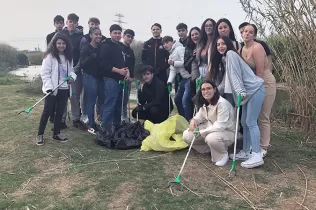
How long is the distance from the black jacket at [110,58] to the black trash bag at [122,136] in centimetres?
84

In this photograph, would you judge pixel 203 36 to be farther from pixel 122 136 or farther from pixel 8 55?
pixel 8 55

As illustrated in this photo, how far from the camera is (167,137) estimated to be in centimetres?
466

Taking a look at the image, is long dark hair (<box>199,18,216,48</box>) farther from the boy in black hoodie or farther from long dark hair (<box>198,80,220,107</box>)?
the boy in black hoodie

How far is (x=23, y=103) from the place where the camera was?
335 inches

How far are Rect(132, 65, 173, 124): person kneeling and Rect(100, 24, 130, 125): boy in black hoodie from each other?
1.19 feet

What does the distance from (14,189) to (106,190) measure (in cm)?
93

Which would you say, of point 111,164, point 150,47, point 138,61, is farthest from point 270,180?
point 138,61

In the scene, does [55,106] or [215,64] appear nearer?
[215,64]

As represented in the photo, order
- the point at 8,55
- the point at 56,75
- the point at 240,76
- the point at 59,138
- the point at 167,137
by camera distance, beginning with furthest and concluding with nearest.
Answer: the point at 8,55 → the point at 59,138 → the point at 56,75 → the point at 167,137 → the point at 240,76

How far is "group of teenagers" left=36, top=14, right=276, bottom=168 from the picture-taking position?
3.99 meters

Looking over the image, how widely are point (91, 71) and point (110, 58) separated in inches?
14.1

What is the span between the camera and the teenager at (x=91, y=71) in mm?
5238

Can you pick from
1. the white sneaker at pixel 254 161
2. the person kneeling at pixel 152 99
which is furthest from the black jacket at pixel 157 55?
the white sneaker at pixel 254 161

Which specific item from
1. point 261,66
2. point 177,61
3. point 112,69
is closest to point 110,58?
point 112,69
